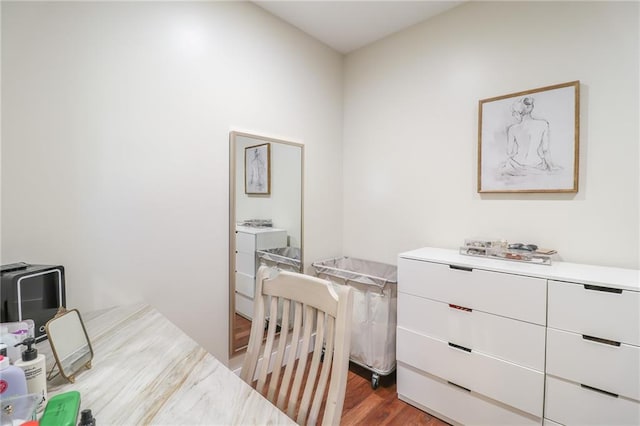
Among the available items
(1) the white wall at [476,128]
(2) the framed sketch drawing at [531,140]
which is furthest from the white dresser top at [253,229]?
(2) the framed sketch drawing at [531,140]

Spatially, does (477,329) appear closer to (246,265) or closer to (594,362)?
(594,362)

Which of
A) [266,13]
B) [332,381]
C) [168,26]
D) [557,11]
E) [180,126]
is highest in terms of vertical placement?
[266,13]

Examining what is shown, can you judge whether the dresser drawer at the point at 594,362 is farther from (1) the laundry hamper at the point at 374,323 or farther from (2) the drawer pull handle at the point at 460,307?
(1) the laundry hamper at the point at 374,323

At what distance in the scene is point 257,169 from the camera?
2139 mm

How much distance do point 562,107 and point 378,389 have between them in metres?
2.13

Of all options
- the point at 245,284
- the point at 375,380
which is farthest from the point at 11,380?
the point at 375,380

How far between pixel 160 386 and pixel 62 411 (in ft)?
0.78

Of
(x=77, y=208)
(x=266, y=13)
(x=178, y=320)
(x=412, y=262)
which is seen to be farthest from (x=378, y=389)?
(x=266, y=13)

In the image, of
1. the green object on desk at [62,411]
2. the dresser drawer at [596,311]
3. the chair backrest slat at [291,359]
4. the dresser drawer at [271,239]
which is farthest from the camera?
the dresser drawer at [271,239]

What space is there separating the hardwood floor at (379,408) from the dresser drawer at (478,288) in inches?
29.1

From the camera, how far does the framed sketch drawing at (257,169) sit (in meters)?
2.09

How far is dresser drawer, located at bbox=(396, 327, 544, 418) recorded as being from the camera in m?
1.50

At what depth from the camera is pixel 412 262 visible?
1.89 meters

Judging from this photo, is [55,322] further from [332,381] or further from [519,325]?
[519,325]
